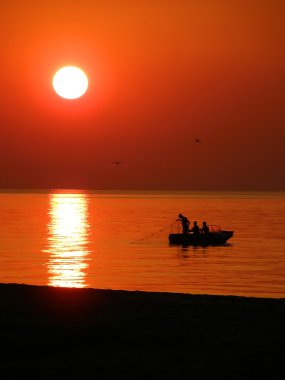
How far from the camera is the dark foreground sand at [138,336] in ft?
35.0

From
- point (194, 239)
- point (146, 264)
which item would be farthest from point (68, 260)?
point (194, 239)

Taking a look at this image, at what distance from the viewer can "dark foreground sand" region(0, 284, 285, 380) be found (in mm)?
10672

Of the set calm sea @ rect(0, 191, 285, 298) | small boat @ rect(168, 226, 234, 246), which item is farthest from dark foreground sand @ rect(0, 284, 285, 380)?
small boat @ rect(168, 226, 234, 246)

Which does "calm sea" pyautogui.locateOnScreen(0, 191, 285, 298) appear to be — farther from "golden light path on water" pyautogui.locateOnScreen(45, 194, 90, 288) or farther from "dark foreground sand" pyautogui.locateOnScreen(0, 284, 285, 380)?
"dark foreground sand" pyautogui.locateOnScreen(0, 284, 285, 380)

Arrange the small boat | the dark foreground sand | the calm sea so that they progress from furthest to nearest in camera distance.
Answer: the small boat
the calm sea
the dark foreground sand

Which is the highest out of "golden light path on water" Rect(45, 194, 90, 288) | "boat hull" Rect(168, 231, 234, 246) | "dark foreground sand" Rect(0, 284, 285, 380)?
"dark foreground sand" Rect(0, 284, 285, 380)

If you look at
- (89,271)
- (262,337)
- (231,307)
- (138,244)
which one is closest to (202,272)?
(89,271)

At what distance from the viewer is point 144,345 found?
40.2 feet

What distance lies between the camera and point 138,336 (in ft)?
42.4

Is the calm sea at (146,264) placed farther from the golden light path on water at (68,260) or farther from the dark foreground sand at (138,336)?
the dark foreground sand at (138,336)

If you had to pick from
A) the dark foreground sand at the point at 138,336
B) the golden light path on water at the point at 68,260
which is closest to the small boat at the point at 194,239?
the golden light path on water at the point at 68,260

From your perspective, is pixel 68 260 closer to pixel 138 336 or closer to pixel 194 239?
pixel 194 239

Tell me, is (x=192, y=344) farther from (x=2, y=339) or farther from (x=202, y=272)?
(x=202, y=272)

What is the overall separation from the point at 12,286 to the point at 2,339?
719cm
